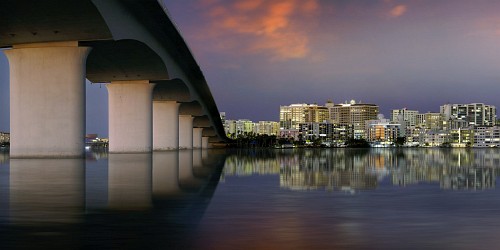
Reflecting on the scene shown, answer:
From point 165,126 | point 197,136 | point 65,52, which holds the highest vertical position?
point 65,52

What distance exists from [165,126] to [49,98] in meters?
37.8

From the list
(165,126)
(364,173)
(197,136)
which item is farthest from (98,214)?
(197,136)

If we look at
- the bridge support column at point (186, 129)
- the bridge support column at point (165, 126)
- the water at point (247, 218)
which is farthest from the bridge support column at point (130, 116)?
the water at point (247, 218)

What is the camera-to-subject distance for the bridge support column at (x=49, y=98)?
37.2 metres

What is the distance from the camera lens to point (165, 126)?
75.1 m

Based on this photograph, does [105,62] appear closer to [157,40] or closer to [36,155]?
[157,40]

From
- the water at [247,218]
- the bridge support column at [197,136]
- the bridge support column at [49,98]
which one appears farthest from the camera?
the bridge support column at [197,136]

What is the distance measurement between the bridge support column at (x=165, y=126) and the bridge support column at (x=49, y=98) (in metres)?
34.8

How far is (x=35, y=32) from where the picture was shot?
3469cm

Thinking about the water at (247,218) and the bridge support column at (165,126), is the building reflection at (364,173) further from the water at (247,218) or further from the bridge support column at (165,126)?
the bridge support column at (165,126)

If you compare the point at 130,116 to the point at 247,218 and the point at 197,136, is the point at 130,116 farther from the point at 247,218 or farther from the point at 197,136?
the point at 197,136

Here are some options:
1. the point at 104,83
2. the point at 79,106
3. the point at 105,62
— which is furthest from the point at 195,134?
the point at 79,106

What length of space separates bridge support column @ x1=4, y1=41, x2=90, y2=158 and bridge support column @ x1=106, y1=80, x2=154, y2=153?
18.7 meters

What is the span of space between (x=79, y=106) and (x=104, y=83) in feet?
66.9
